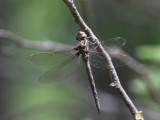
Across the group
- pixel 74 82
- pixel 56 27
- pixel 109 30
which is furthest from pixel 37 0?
pixel 74 82

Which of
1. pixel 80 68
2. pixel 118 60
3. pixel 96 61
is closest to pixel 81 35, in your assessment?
pixel 96 61

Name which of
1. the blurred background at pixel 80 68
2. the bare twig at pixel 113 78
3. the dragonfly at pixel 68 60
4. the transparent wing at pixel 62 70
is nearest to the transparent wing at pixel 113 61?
the dragonfly at pixel 68 60

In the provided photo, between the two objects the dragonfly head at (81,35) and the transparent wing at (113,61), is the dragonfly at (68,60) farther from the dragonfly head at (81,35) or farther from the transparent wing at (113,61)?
the dragonfly head at (81,35)

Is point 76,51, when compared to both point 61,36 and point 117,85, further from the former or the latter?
point 61,36

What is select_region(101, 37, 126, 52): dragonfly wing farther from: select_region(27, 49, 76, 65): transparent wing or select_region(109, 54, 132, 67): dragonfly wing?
select_region(27, 49, 76, 65): transparent wing

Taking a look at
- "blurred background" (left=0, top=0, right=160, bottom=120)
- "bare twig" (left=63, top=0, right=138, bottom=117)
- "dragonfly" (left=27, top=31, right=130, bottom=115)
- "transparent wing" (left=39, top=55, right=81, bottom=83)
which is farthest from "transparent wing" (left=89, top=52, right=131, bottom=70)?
"bare twig" (left=63, top=0, right=138, bottom=117)

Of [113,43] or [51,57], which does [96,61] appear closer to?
[113,43]

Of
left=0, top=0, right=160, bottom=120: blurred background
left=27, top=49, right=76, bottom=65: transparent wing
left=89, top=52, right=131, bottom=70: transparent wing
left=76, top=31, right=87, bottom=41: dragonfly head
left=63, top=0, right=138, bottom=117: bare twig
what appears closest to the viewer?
left=63, top=0, right=138, bottom=117: bare twig
